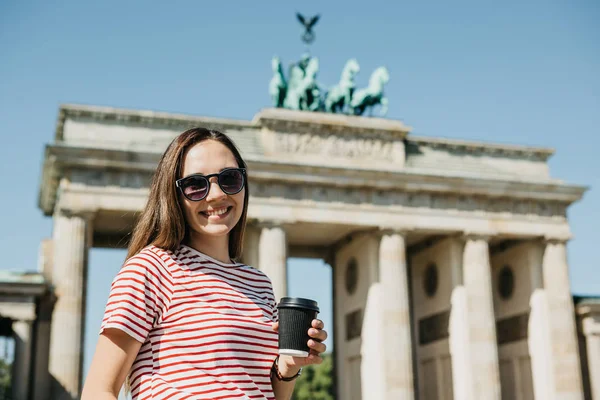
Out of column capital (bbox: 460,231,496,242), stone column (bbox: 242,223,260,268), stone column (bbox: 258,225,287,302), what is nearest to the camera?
stone column (bbox: 258,225,287,302)

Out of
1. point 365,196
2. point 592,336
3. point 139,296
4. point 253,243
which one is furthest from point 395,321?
point 139,296

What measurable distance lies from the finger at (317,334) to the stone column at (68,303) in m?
30.5

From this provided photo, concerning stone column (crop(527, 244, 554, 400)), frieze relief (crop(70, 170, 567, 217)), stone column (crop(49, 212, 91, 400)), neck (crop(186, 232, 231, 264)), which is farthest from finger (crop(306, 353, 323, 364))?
stone column (crop(527, 244, 554, 400))

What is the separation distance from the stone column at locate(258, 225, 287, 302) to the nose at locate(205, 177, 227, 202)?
3196 centimetres

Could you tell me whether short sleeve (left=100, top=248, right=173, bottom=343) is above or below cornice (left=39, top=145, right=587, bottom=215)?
below

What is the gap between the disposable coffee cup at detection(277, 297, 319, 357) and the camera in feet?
11.4

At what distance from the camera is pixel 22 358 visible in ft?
104

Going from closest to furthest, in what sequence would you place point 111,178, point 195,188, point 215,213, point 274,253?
point 195,188
point 215,213
point 111,178
point 274,253

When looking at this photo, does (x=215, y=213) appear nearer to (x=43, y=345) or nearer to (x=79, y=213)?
(x=79, y=213)

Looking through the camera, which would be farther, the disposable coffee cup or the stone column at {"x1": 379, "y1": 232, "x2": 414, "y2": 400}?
the stone column at {"x1": 379, "y1": 232, "x2": 414, "y2": 400}

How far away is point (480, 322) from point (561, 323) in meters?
4.35

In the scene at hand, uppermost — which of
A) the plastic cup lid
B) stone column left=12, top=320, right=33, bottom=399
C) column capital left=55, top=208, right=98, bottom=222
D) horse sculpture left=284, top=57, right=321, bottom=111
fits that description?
horse sculpture left=284, top=57, right=321, bottom=111

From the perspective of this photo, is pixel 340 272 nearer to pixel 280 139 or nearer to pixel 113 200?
pixel 280 139

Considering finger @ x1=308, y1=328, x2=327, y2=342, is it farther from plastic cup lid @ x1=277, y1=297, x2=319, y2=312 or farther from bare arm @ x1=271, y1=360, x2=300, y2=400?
bare arm @ x1=271, y1=360, x2=300, y2=400
